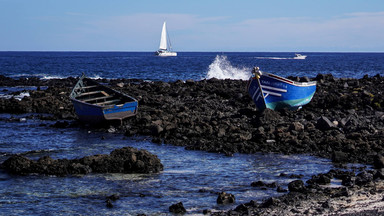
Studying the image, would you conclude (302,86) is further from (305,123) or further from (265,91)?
Answer: (305,123)

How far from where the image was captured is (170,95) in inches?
1330

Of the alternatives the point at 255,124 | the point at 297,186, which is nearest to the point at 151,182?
the point at 297,186

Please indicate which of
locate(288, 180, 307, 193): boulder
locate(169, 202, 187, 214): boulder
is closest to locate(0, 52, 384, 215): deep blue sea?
locate(169, 202, 187, 214): boulder

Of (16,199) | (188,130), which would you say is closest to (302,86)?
(188,130)

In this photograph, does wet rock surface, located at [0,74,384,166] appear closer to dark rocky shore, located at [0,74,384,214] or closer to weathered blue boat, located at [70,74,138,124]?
dark rocky shore, located at [0,74,384,214]

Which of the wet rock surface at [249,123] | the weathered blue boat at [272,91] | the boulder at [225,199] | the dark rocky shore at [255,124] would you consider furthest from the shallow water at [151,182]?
the weathered blue boat at [272,91]

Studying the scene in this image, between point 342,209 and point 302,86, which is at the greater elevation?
point 302,86

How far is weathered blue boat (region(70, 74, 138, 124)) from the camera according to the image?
22.8 m

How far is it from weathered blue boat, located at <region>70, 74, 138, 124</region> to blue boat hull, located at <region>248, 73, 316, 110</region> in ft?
19.4

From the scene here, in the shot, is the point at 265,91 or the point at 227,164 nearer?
the point at 227,164

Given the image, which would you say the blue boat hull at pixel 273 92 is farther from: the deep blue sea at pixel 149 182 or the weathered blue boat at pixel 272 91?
the deep blue sea at pixel 149 182

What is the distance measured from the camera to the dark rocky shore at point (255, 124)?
17.3 meters

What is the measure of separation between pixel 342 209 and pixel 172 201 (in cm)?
402

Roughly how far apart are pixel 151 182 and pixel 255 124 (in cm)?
863
